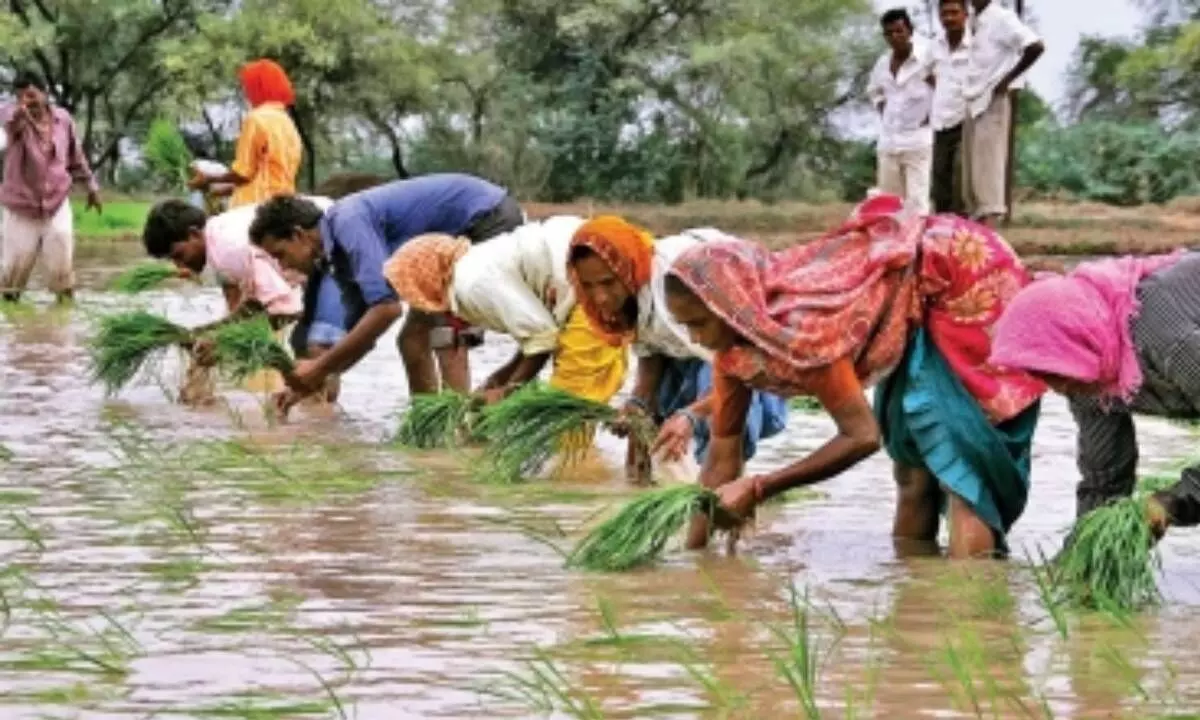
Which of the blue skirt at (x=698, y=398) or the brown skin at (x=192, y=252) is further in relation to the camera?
the brown skin at (x=192, y=252)

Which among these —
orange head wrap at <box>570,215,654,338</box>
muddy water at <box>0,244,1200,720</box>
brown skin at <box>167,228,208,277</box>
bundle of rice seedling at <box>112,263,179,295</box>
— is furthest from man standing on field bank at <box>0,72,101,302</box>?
orange head wrap at <box>570,215,654,338</box>

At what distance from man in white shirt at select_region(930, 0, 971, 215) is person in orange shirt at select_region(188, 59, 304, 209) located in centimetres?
333

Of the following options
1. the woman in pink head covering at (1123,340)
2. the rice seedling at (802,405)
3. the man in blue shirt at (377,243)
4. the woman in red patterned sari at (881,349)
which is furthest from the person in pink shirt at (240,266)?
the woman in pink head covering at (1123,340)

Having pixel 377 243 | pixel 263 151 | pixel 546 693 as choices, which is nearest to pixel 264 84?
pixel 263 151

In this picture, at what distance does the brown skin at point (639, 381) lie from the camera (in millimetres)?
6766

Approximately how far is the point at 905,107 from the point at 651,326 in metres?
7.82

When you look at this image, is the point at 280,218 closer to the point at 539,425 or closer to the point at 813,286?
the point at 539,425

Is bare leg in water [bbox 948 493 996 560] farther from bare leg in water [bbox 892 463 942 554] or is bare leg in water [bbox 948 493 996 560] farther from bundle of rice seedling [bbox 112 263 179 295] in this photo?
bundle of rice seedling [bbox 112 263 179 295]

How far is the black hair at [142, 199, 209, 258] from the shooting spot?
10305 mm

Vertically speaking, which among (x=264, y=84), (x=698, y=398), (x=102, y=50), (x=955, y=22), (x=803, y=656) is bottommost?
(x=698, y=398)

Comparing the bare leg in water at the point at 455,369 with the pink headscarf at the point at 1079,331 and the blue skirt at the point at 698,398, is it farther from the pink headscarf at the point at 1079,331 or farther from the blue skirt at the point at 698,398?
the pink headscarf at the point at 1079,331

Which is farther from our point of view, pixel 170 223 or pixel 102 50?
pixel 102 50

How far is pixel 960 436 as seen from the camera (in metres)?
6.15

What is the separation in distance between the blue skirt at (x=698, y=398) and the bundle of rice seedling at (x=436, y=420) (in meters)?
0.94
